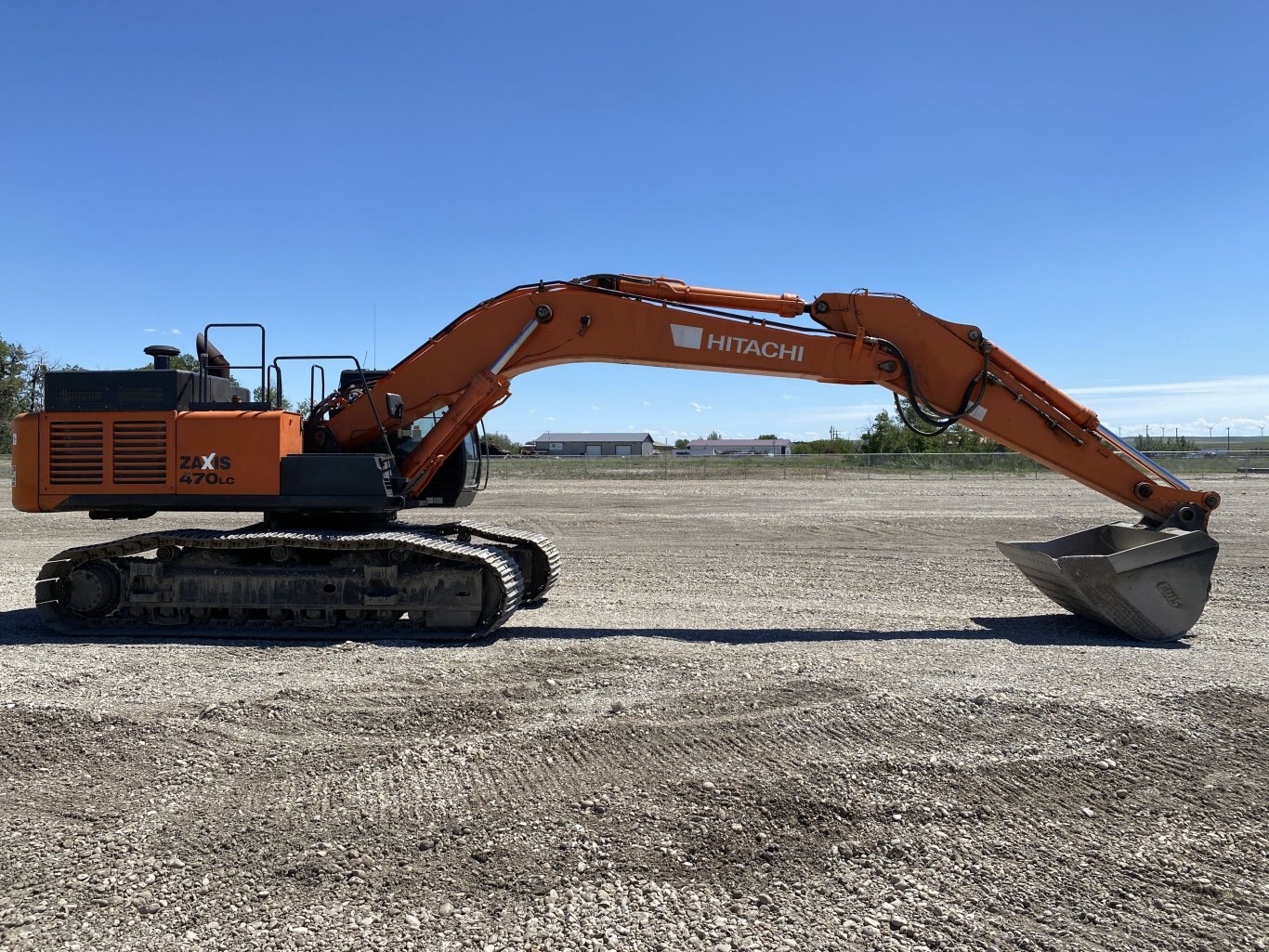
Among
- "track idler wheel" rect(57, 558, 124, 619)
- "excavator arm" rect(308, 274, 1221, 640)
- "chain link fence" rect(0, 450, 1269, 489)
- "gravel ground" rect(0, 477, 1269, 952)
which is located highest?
"excavator arm" rect(308, 274, 1221, 640)

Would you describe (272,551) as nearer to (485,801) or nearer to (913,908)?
(485,801)

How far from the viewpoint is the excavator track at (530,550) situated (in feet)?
33.8

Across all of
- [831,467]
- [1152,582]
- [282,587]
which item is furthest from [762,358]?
[831,467]

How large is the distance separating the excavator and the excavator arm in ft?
0.07

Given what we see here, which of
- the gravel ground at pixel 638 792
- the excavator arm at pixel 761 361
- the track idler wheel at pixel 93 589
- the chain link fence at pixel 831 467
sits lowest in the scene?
the gravel ground at pixel 638 792

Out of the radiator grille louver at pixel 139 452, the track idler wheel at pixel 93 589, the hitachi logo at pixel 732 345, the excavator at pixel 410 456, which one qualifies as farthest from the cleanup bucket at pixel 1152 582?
the track idler wheel at pixel 93 589

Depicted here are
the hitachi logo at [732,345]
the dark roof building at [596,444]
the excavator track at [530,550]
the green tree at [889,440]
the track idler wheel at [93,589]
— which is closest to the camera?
the track idler wheel at [93,589]

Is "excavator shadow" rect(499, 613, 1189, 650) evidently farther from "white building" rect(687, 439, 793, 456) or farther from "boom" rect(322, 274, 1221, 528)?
"white building" rect(687, 439, 793, 456)

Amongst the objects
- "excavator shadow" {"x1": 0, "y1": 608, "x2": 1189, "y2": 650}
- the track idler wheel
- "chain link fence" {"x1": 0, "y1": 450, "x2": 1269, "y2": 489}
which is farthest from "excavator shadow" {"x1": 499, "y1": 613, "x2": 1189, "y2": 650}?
"chain link fence" {"x1": 0, "y1": 450, "x2": 1269, "y2": 489}

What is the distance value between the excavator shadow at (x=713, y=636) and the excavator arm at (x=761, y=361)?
1.65ft

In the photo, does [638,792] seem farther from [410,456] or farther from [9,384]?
[9,384]

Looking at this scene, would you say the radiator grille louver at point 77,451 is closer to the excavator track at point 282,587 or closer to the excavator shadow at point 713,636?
the excavator track at point 282,587

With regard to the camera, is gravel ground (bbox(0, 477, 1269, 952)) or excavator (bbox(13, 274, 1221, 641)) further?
Answer: excavator (bbox(13, 274, 1221, 641))

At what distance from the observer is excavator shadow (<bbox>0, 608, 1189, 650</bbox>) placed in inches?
332
